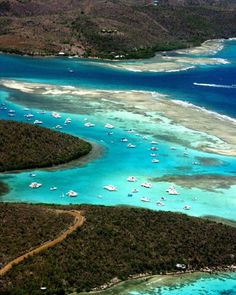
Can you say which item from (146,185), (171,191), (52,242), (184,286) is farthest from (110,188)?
(184,286)

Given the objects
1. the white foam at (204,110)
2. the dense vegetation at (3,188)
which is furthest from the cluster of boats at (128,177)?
the white foam at (204,110)

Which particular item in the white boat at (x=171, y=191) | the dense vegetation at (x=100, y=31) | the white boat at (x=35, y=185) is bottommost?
the white boat at (x=171, y=191)

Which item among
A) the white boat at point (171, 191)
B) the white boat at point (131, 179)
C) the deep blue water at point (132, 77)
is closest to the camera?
the white boat at point (171, 191)

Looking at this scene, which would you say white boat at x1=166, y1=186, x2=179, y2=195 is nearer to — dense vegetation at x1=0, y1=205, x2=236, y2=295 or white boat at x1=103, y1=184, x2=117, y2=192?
white boat at x1=103, y1=184, x2=117, y2=192

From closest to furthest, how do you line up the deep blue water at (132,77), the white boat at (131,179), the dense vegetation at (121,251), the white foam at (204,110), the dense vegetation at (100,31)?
the dense vegetation at (121,251) < the white boat at (131,179) < the white foam at (204,110) < the deep blue water at (132,77) < the dense vegetation at (100,31)

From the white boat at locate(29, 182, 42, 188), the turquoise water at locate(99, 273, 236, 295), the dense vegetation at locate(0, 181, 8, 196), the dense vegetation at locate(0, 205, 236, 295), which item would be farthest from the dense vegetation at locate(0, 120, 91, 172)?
the turquoise water at locate(99, 273, 236, 295)

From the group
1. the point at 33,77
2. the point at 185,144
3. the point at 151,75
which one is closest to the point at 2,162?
the point at 185,144

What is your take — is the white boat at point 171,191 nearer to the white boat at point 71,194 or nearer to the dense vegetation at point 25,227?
the white boat at point 71,194
